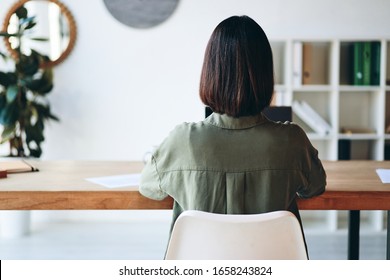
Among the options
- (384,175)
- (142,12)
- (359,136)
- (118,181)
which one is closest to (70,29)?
(142,12)

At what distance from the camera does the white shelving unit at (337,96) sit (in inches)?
137

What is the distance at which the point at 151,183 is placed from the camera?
1394 mm

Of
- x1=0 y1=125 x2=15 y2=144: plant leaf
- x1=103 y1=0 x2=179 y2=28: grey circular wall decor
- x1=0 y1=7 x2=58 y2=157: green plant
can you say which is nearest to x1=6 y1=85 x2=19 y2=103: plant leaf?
x1=0 y1=7 x2=58 y2=157: green plant

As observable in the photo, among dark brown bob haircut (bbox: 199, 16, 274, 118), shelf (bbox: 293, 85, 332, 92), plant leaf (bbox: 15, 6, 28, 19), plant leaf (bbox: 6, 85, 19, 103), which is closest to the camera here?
dark brown bob haircut (bbox: 199, 16, 274, 118)

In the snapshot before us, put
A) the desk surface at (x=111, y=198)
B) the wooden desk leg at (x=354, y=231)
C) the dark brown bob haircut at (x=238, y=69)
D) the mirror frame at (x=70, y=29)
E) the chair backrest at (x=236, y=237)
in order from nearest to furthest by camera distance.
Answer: the chair backrest at (x=236, y=237) < the dark brown bob haircut at (x=238, y=69) < the desk surface at (x=111, y=198) < the wooden desk leg at (x=354, y=231) < the mirror frame at (x=70, y=29)

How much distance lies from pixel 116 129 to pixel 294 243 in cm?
274

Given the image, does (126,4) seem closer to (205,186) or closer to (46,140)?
(46,140)

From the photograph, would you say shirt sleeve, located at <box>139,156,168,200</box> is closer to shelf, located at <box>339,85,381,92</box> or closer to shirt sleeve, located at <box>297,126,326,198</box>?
shirt sleeve, located at <box>297,126,326,198</box>

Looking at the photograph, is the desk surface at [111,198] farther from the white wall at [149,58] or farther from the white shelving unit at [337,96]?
the white wall at [149,58]

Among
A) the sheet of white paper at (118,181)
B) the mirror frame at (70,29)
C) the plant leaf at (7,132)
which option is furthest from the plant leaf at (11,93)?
the sheet of white paper at (118,181)

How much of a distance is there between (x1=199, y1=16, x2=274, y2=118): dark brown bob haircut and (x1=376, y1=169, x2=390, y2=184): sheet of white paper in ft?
2.18

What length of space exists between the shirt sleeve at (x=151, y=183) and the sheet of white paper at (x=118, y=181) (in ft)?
0.67

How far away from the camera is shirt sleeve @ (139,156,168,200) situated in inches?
53.3
